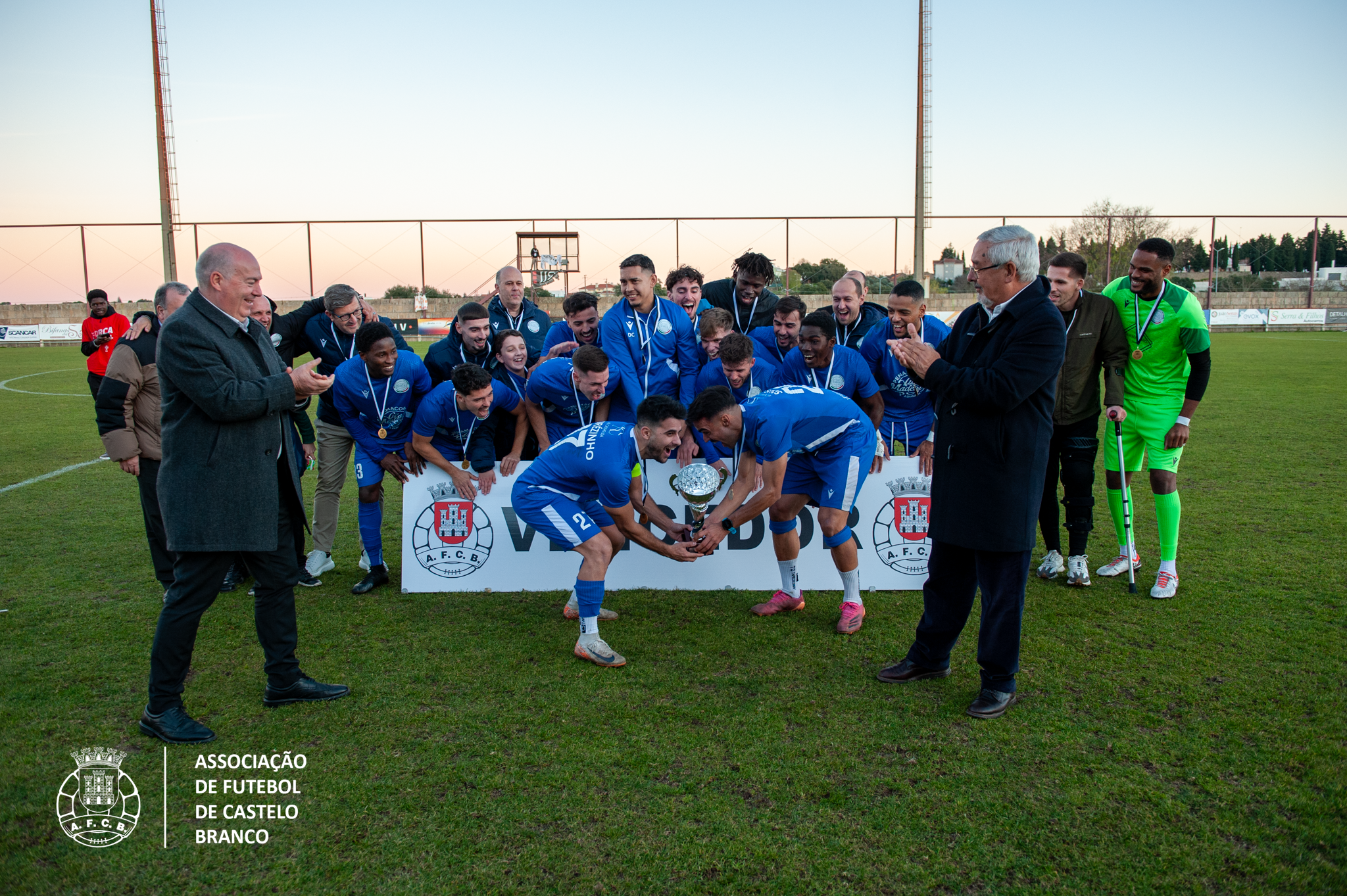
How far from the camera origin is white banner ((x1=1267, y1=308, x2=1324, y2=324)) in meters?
32.7

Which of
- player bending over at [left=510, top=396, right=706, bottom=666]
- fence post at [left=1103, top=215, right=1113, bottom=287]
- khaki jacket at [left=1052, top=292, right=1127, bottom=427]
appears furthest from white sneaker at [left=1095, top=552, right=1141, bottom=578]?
fence post at [left=1103, top=215, right=1113, bottom=287]

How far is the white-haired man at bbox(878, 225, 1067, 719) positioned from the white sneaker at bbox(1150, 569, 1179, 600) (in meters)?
2.03

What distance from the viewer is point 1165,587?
5.02m

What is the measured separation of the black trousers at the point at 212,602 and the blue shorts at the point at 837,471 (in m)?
2.74

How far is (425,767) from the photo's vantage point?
3.19 m

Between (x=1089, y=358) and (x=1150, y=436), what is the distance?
65cm

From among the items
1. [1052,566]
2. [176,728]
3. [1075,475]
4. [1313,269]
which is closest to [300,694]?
[176,728]

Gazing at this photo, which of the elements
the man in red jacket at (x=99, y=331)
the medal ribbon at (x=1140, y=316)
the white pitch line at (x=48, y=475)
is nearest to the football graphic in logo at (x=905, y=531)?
the medal ribbon at (x=1140, y=316)

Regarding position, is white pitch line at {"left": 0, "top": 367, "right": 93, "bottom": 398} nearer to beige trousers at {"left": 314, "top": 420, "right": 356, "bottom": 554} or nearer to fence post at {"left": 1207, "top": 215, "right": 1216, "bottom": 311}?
beige trousers at {"left": 314, "top": 420, "right": 356, "bottom": 554}

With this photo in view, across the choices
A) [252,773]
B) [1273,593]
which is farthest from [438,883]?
[1273,593]

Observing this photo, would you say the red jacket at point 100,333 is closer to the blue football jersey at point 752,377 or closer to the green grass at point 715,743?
the green grass at point 715,743

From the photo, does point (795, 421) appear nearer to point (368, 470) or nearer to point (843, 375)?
point (843, 375)

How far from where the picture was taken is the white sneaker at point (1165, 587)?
196 inches

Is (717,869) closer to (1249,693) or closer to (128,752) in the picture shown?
(128,752)
